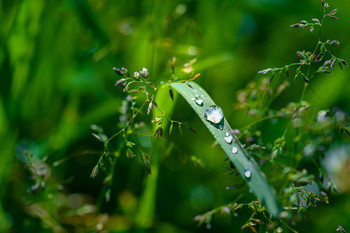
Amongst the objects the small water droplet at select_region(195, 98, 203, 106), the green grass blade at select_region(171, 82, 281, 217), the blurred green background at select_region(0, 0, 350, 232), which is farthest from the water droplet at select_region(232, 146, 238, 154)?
the blurred green background at select_region(0, 0, 350, 232)

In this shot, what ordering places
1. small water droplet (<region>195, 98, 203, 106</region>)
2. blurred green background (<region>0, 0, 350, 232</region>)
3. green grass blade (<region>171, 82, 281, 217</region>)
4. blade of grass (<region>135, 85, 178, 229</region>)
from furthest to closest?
blurred green background (<region>0, 0, 350, 232</region>) → blade of grass (<region>135, 85, 178, 229</region>) → small water droplet (<region>195, 98, 203, 106</region>) → green grass blade (<region>171, 82, 281, 217</region>)

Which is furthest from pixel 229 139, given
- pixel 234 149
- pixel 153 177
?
pixel 153 177

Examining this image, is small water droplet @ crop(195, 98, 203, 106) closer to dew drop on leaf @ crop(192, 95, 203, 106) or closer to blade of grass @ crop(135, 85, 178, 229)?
dew drop on leaf @ crop(192, 95, 203, 106)

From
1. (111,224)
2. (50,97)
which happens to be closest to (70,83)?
(50,97)

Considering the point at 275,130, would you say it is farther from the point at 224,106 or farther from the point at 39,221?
the point at 39,221

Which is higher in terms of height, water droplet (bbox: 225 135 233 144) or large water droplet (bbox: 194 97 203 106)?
large water droplet (bbox: 194 97 203 106)
